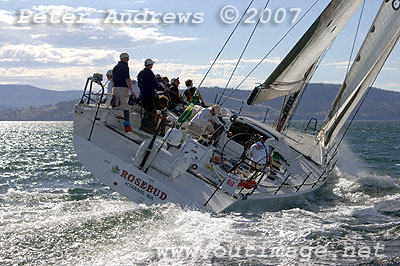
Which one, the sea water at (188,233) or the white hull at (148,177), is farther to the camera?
the white hull at (148,177)

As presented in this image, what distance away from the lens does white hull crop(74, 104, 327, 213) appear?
786cm

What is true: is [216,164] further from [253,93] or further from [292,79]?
[292,79]

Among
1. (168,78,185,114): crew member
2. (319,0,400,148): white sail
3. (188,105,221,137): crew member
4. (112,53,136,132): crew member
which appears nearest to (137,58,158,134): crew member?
(112,53,136,132): crew member

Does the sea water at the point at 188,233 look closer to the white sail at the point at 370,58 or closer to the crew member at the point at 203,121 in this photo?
the crew member at the point at 203,121

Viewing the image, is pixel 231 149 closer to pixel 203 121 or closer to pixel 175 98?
pixel 203 121

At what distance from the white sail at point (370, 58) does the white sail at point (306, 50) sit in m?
0.83

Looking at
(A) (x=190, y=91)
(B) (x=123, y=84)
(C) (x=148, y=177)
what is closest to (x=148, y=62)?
(B) (x=123, y=84)

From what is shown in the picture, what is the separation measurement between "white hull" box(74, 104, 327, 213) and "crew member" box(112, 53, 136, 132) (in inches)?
13.2

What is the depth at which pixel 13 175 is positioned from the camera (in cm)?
1491

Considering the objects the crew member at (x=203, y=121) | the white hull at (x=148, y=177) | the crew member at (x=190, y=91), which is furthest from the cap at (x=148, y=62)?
the crew member at (x=190, y=91)

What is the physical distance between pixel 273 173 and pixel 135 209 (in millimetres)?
3264

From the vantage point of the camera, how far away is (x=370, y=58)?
485 inches

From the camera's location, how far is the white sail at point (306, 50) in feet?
37.2

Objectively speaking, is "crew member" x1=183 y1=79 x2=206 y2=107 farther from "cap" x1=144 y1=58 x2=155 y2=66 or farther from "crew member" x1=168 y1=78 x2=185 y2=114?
"cap" x1=144 y1=58 x2=155 y2=66
